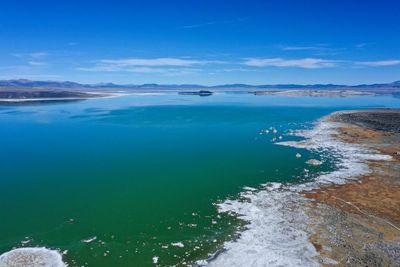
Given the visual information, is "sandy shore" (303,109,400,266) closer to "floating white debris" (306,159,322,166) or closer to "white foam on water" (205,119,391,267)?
"white foam on water" (205,119,391,267)

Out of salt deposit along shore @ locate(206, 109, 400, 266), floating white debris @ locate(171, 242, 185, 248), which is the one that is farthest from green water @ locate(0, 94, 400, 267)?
salt deposit along shore @ locate(206, 109, 400, 266)

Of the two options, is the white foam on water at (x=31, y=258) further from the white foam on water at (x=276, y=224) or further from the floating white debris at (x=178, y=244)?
the white foam on water at (x=276, y=224)

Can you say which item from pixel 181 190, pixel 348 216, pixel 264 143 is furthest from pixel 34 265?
pixel 264 143

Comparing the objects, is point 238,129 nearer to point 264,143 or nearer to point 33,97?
point 264,143

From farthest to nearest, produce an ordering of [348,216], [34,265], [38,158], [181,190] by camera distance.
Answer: [38,158] < [181,190] < [348,216] < [34,265]

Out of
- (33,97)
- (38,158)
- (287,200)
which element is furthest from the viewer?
(33,97)

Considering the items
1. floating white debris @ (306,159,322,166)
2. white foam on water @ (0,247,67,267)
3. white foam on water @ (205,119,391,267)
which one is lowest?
white foam on water @ (0,247,67,267)
